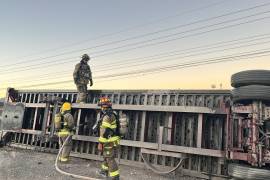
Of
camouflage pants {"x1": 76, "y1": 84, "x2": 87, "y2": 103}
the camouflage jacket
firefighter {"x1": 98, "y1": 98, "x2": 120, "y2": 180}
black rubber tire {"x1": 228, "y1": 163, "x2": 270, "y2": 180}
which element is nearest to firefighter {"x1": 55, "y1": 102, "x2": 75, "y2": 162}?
camouflage pants {"x1": 76, "y1": 84, "x2": 87, "y2": 103}

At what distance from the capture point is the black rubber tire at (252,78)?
5863mm

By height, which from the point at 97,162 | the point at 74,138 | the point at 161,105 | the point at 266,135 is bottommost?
the point at 97,162

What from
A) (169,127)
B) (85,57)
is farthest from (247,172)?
(85,57)

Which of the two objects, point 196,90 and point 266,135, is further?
point 196,90

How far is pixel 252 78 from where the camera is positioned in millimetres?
5938

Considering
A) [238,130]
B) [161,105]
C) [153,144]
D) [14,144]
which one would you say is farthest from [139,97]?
[14,144]

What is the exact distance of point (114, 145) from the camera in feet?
21.1

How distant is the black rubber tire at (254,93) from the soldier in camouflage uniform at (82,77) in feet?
18.7

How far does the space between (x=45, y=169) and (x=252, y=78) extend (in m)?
5.72

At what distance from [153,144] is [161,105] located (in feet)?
3.93

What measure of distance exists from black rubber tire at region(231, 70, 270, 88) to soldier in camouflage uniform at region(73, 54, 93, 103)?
564 cm

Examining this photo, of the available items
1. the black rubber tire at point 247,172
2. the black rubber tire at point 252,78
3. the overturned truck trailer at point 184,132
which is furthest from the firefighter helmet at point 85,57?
the black rubber tire at point 247,172

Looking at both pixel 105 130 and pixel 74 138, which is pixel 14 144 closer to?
pixel 74 138

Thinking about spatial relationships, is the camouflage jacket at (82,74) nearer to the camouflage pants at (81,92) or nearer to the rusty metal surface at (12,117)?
the camouflage pants at (81,92)
